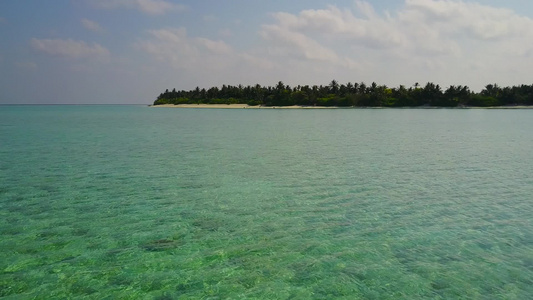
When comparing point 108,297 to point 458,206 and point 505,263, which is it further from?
point 458,206

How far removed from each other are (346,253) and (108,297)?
270 inches

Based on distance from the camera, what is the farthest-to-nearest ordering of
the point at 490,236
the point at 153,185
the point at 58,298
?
the point at 153,185 → the point at 490,236 → the point at 58,298

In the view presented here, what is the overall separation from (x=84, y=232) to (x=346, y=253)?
9094 mm

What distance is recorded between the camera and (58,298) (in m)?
8.96

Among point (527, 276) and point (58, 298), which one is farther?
point (527, 276)

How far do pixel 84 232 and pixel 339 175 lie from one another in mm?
15328

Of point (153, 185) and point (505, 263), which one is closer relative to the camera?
point (505, 263)

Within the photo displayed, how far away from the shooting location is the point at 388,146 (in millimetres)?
40125

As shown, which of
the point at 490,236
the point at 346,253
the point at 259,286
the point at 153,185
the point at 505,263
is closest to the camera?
the point at 259,286

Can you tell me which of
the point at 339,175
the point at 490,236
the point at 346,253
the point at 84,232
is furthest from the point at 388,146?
the point at 84,232

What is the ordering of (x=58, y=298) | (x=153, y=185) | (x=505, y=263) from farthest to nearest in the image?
(x=153, y=185)
(x=505, y=263)
(x=58, y=298)

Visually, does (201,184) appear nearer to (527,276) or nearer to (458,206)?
(458,206)

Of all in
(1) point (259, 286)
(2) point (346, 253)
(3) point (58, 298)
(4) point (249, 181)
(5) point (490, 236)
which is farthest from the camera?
(4) point (249, 181)

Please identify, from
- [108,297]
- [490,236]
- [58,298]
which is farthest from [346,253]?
[58,298]
